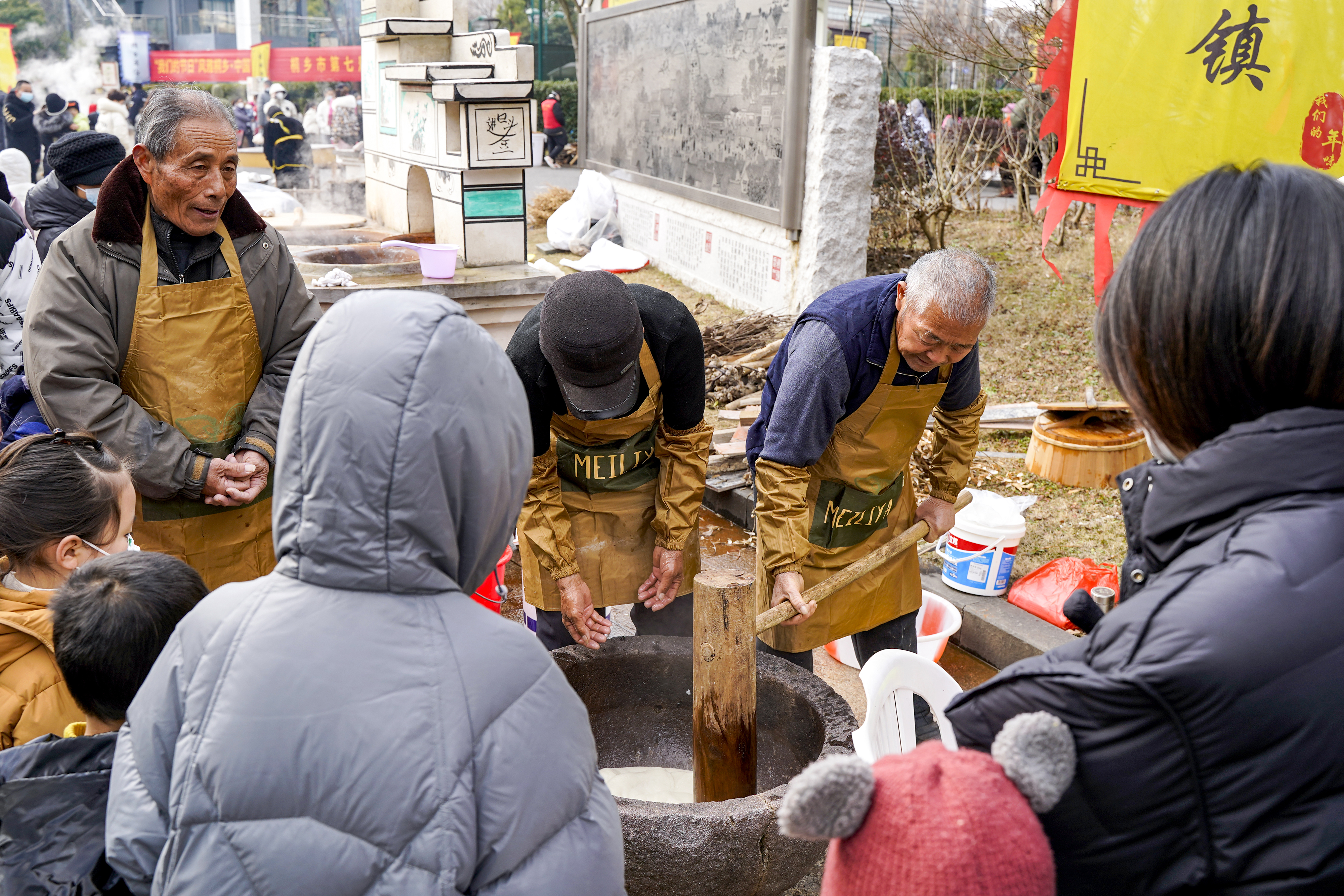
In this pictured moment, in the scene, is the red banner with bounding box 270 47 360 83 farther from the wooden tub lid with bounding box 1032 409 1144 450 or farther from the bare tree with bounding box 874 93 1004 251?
the wooden tub lid with bounding box 1032 409 1144 450

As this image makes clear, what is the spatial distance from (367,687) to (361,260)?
6670mm

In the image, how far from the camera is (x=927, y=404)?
9.52ft

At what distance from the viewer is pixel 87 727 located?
5.80 ft

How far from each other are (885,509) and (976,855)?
2074 mm

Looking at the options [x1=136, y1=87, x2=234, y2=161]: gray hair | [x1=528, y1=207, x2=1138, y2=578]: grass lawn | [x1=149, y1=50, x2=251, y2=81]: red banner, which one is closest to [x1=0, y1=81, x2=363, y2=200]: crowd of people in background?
[x1=528, y1=207, x2=1138, y2=578]: grass lawn

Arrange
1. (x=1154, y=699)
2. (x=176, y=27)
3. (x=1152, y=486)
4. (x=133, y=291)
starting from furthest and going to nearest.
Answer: (x=176, y=27), (x=133, y=291), (x=1152, y=486), (x=1154, y=699)

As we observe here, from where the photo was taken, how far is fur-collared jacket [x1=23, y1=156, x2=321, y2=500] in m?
2.53

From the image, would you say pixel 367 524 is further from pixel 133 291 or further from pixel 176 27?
pixel 176 27

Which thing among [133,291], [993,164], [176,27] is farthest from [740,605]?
[176,27]

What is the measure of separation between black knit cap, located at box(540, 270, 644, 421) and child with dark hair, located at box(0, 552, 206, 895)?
106 centimetres

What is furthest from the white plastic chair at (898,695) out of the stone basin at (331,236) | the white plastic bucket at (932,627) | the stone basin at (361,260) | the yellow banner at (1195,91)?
the stone basin at (331,236)

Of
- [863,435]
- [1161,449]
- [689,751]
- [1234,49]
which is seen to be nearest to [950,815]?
[1161,449]

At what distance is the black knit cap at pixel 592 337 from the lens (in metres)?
2.50

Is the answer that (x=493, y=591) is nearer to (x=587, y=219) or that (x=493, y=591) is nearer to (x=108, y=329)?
(x=108, y=329)
